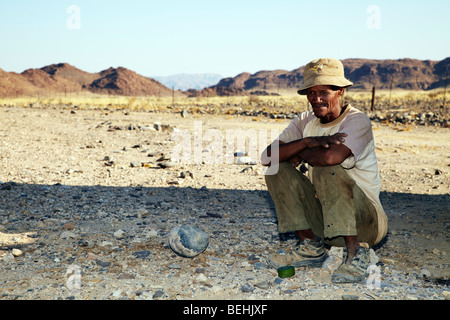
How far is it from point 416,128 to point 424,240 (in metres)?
9.25

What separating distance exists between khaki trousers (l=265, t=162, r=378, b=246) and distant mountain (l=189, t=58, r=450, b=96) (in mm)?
78899

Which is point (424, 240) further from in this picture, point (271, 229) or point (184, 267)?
point (184, 267)

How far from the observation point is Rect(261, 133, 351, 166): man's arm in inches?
105

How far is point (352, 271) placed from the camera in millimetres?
2695

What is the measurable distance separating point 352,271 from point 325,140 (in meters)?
0.88

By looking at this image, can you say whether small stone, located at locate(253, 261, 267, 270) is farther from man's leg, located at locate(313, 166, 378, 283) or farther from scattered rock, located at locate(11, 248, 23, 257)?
scattered rock, located at locate(11, 248, 23, 257)

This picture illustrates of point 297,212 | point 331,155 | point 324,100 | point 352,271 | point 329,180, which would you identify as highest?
point 324,100

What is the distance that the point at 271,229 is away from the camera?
12.9 ft

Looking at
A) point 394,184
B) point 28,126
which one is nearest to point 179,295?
point 394,184

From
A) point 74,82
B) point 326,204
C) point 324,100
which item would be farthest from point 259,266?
point 74,82

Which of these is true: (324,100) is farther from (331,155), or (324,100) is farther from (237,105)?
(237,105)

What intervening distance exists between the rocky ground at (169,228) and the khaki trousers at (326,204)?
316mm

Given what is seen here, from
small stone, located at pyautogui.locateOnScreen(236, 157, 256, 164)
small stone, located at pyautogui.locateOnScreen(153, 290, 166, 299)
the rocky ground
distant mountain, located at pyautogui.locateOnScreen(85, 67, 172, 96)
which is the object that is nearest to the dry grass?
small stone, located at pyautogui.locateOnScreen(236, 157, 256, 164)
